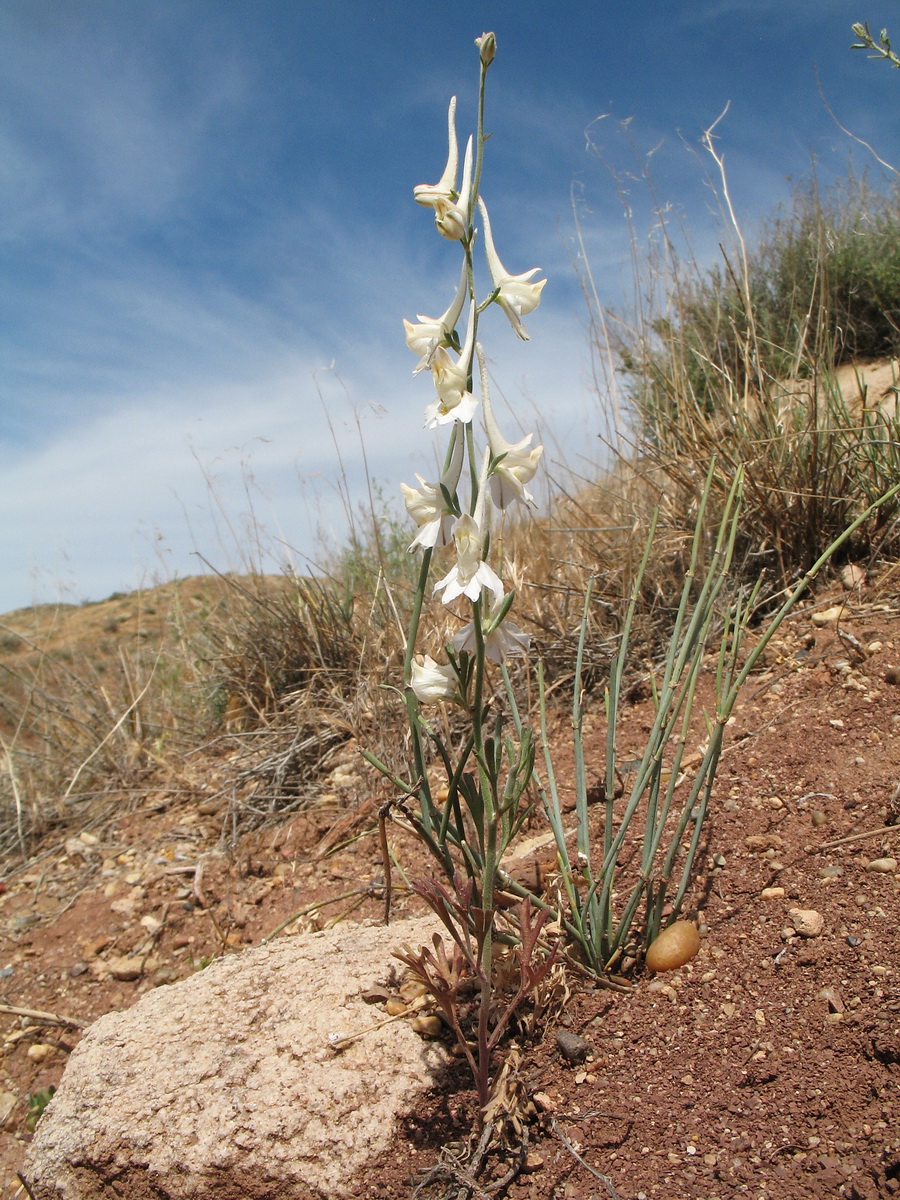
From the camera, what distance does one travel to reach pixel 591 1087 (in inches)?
53.0

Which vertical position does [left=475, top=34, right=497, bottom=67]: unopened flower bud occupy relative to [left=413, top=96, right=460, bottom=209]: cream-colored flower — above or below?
above

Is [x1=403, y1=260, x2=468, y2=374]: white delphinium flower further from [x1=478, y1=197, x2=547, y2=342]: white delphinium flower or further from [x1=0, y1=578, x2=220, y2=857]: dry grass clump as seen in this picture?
[x1=0, y1=578, x2=220, y2=857]: dry grass clump

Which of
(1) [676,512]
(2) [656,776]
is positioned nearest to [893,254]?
(1) [676,512]

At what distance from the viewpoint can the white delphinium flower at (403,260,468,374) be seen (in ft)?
3.76

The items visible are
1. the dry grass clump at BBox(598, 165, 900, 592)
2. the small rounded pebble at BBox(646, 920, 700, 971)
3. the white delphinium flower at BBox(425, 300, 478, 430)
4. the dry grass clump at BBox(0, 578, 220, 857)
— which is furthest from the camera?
the dry grass clump at BBox(0, 578, 220, 857)

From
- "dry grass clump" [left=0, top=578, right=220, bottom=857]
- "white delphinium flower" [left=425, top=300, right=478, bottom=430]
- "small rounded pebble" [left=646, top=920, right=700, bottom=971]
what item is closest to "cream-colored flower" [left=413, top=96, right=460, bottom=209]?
"white delphinium flower" [left=425, top=300, right=478, bottom=430]

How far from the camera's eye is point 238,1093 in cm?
149

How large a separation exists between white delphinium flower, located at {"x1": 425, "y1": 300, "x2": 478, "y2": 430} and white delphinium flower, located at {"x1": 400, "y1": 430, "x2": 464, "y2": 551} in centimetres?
6

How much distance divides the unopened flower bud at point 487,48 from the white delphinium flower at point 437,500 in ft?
1.77

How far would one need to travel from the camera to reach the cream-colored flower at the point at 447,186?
1143mm

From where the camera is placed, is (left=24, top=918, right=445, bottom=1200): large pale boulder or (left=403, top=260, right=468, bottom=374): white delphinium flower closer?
(left=403, top=260, right=468, bottom=374): white delphinium flower

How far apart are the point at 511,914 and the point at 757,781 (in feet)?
2.68

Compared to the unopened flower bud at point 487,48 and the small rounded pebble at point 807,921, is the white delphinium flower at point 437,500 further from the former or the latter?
the small rounded pebble at point 807,921

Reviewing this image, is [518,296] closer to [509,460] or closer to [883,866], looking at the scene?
[509,460]
